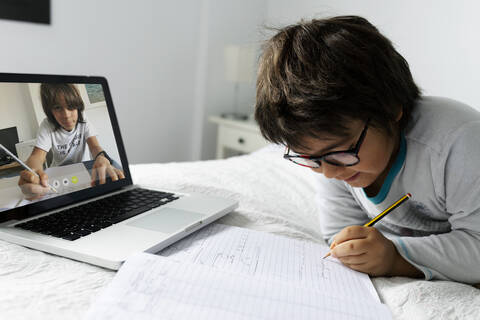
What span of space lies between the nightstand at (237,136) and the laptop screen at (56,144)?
4.72ft

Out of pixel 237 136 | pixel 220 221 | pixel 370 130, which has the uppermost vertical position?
pixel 370 130

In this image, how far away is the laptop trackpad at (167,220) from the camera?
2.35ft

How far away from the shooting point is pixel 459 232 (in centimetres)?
70

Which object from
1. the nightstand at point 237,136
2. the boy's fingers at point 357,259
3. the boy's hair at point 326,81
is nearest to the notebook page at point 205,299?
the boy's fingers at point 357,259

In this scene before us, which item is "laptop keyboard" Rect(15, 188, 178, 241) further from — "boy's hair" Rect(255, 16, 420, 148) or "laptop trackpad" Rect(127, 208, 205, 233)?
"boy's hair" Rect(255, 16, 420, 148)

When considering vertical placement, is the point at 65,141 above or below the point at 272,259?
above

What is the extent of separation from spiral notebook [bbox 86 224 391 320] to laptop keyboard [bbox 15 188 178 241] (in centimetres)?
13

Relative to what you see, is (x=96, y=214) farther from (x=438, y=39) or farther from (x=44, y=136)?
(x=438, y=39)

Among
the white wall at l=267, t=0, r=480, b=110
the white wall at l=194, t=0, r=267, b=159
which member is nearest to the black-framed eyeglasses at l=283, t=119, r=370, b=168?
the white wall at l=267, t=0, r=480, b=110

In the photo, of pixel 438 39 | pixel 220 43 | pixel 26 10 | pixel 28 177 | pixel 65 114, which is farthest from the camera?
pixel 220 43

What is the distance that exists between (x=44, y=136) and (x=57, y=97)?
0.30 feet

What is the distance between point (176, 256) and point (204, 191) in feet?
1.32

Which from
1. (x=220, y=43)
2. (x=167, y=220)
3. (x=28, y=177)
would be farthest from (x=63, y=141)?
(x=220, y=43)

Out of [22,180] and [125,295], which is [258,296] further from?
[22,180]
